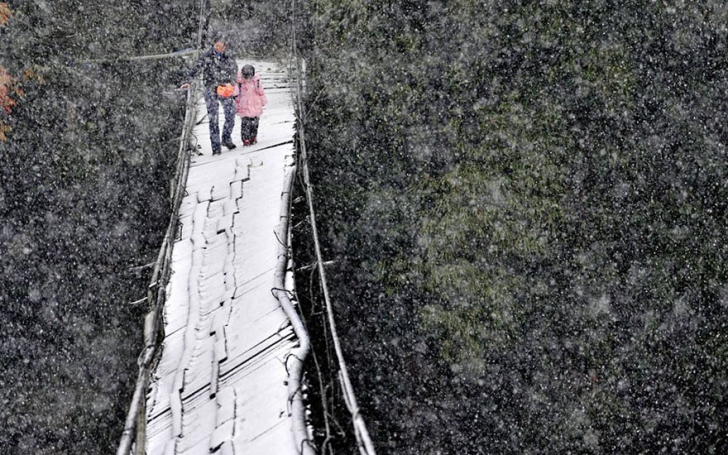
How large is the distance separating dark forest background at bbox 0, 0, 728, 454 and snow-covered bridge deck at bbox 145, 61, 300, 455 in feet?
9.29

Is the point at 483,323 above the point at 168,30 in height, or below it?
below

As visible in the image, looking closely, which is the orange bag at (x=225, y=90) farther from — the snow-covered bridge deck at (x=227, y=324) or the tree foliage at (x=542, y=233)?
the tree foliage at (x=542, y=233)

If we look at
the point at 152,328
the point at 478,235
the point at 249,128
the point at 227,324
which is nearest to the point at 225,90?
the point at 249,128

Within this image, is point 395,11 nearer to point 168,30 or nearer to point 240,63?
point 240,63

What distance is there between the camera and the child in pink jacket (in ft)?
27.2

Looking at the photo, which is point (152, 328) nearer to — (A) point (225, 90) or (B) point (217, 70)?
(A) point (225, 90)

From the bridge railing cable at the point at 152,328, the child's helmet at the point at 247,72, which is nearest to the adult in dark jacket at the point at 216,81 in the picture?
the child's helmet at the point at 247,72

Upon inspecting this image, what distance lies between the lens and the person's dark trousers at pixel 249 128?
8.47 m

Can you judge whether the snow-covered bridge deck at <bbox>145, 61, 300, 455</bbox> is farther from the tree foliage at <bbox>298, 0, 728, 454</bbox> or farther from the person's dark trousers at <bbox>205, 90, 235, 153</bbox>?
the tree foliage at <bbox>298, 0, 728, 454</bbox>

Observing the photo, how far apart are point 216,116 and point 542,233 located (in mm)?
5477

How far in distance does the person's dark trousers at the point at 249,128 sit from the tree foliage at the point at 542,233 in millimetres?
2305

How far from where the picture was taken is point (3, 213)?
8820 mm

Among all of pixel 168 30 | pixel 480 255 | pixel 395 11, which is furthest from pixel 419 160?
pixel 168 30

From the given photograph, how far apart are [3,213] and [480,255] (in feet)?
25.1
